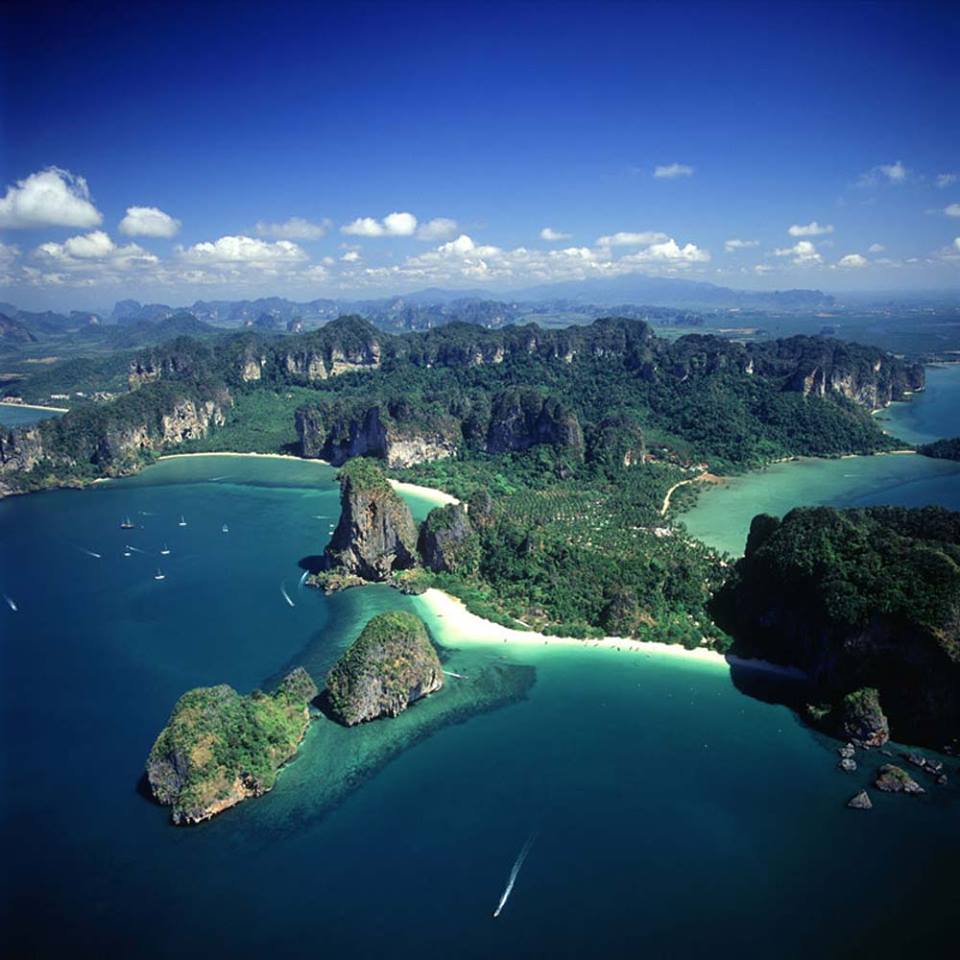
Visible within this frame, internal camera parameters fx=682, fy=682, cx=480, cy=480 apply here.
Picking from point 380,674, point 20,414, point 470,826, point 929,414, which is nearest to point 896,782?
point 470,826

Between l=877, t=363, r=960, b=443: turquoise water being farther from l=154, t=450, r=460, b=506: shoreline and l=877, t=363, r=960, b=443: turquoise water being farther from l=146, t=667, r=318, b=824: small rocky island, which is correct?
l=146, t=667, r=318, b=824: small rocky island

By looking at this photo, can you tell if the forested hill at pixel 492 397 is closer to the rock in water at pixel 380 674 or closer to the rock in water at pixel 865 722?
the rock in water at pixel 380 674

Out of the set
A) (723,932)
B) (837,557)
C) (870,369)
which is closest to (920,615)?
(837,557)

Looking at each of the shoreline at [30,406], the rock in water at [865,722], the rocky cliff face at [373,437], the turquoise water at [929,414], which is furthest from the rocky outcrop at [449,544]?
the shoreline at [30,406]

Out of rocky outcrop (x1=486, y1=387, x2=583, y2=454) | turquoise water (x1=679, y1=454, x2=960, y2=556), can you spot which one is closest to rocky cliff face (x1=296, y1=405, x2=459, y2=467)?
rocky outcrop (x1=486, y1=387, x2=583, y2=454)

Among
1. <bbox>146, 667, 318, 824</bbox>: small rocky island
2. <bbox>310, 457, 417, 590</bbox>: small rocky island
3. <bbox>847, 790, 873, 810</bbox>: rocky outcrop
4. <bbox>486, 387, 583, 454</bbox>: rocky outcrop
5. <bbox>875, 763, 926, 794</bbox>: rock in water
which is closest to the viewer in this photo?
<bbox>847, 790, 873, 810</bbox>: rocky outcrop

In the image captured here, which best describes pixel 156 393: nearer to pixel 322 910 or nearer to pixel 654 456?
pixel 654 456
